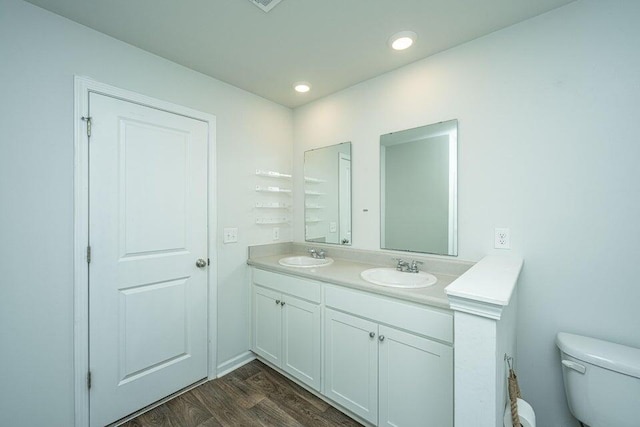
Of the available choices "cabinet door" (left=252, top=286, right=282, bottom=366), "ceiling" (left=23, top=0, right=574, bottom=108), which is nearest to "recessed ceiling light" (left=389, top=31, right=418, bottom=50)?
"ceiling" (left=23, top=0, right=574, bottom=108)

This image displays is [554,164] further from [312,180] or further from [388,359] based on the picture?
[312,180]

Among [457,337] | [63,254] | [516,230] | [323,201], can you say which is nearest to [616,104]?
[516,230]

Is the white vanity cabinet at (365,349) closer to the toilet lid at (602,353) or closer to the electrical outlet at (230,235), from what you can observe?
the electrical outlet at (230,235)

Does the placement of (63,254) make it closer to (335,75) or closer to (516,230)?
(335,75)

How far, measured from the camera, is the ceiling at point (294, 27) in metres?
1.34

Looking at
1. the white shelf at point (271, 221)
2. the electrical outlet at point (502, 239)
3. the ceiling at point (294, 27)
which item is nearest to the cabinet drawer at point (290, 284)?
the white shelf at point (271, 221)

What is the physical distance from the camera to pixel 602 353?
3.70 feet

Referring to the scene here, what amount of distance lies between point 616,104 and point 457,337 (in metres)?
1.36

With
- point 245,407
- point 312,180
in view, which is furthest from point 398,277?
point 245,407

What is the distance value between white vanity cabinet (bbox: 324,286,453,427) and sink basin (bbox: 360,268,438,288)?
0.22 m

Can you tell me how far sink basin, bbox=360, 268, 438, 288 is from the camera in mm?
1591

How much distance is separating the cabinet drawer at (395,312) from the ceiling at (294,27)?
1.55 metres

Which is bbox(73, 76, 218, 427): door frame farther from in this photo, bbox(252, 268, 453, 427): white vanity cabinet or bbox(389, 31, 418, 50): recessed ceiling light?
bbox(389, 31, 418, 50): recessed ceiling light

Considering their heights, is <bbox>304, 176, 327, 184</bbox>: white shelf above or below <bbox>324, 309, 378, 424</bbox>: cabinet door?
above
